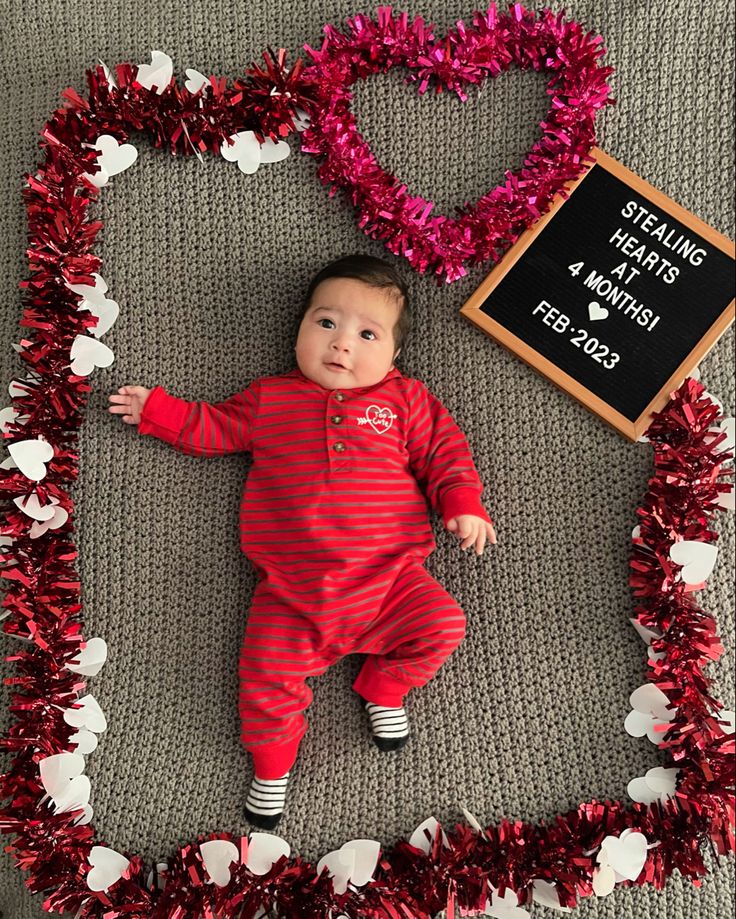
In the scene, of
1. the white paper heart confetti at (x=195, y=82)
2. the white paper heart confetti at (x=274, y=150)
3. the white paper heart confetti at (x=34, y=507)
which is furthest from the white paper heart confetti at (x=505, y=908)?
the white paper heart confetti at (x=195, y=82)

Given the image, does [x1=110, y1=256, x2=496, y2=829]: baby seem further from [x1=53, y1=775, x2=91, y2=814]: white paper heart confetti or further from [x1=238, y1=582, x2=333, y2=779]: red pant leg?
[x1=53, y1=775, x2=91, y2=814]: white paper heart confetti

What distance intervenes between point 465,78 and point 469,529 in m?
0.71

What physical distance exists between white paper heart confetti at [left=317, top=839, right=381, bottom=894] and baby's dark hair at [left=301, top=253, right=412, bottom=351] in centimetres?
72

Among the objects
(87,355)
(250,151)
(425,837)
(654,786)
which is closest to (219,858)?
(425,837)

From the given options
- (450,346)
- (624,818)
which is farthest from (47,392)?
(624,818)

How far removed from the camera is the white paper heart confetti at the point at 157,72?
1195 millimetres

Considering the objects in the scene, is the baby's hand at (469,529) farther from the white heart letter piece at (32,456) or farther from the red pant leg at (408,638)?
the white heart letter piece at (32,456)

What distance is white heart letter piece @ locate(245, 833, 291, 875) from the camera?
3.53ft

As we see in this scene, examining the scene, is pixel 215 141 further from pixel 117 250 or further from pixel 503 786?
pixel 503 786

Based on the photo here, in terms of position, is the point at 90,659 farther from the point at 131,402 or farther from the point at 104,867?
the point at 131,402

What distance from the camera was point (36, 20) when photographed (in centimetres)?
124

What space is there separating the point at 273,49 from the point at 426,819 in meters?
1.20

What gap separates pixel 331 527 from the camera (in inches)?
42.9

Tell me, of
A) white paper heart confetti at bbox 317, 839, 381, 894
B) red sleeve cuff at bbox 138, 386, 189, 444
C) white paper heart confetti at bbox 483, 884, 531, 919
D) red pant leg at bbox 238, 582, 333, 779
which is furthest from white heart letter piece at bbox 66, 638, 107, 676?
white paper heart confetti at bbox 483, 884, 531, 919
